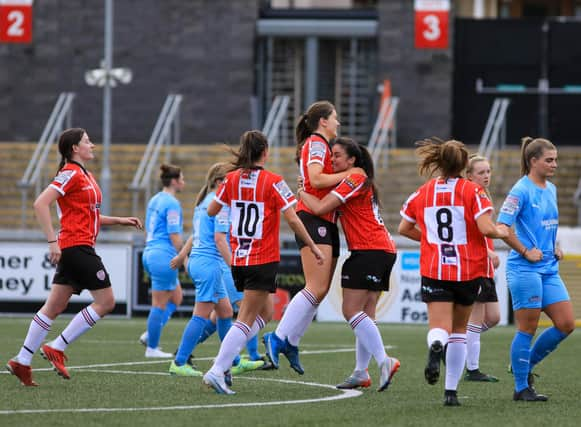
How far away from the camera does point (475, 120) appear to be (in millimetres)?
31922

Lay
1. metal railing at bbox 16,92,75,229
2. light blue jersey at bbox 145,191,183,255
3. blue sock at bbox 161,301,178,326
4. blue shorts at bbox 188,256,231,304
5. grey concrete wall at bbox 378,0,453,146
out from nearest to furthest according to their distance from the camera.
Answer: blue shorts at bbox 188,256,231,304 → light blue jersey at bbox 145,191,183,255 → blue sock at bbox 161,301,178,326 → metal railing at bbox 16,92,75,229 → grey concrete wall at bbox 378,0,453,146

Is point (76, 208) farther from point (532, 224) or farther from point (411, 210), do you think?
point (532, 224)

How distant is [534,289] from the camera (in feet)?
33.0

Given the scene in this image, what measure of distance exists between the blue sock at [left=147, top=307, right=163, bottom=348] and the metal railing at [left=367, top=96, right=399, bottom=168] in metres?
13.2

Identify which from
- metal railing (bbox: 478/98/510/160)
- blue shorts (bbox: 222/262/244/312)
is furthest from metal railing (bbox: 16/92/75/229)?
blue shorts (bbox: 222/262/244/312)

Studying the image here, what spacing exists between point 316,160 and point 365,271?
0.96 metres

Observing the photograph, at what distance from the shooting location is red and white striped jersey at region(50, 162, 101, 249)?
434 inches

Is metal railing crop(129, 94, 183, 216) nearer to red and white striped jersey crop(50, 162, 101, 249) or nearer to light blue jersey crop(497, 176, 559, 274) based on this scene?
red and white striped jersey crop(50, 162, 101, 249)

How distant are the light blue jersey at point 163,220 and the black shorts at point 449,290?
202 inches

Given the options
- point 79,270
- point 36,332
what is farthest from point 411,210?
point 36,332

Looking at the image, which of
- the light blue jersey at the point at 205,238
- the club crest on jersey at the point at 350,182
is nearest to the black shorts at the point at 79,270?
the light blue jersey at the point at 205,238

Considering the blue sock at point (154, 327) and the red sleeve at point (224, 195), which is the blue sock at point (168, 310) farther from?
the red sleeve at point (224, 195)

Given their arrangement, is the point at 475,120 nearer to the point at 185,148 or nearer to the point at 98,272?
the point at 185,148

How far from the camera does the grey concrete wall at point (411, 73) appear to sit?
3153 cm
